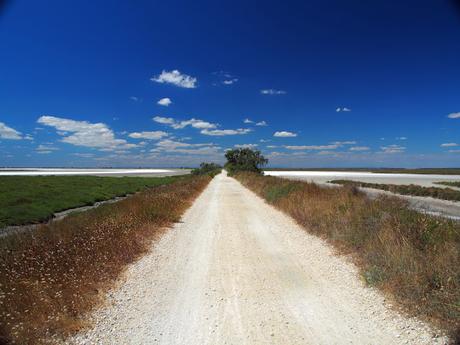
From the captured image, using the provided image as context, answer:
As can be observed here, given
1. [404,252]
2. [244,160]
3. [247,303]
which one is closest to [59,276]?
[247,303]

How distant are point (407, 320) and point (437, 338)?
1.60 ft

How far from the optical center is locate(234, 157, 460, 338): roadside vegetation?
4430 mm

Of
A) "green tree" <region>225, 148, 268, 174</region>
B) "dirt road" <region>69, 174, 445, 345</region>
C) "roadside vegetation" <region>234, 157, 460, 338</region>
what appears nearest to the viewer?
"dirt road" <region>69, 174, 445, 345</region>

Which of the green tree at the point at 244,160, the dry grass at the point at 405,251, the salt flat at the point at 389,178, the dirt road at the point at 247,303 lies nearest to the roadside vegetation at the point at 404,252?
the dry grass at the point at 405,251

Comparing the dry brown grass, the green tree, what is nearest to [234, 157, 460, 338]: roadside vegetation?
the dry brown grass

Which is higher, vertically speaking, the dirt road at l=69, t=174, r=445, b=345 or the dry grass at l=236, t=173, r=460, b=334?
the dry grass at l=236, t=173, r=460, b=334

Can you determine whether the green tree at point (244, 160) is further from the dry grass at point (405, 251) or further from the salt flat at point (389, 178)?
the dry grass at point (405, 251)

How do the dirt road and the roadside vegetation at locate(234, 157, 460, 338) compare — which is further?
the roadside vegetation at locate(234, 157, 460, 338)

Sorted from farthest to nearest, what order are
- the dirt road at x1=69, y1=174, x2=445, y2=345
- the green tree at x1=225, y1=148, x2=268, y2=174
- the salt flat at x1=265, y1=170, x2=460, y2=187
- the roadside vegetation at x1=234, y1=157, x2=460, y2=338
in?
1. the green tree at x1=225, y1=148, x2=268, y2=174
2. the salt flat at x1=265, y1=170, x2=460, y2=187
3. the roadside vegetation at x1=234, y1=157, x2=460, y2=338
4. the dirt road at x1=69, y1=174, x2=445, y2=345

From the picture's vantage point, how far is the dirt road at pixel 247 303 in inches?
156

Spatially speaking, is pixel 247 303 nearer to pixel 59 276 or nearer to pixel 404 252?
pixel 404 252

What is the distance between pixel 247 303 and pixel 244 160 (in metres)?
87.4

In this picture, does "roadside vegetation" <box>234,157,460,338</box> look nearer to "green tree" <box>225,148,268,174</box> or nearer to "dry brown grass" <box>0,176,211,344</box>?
"dry brown grass" <box>0,176,211,344</box>

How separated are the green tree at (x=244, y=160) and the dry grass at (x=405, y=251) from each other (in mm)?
69863
